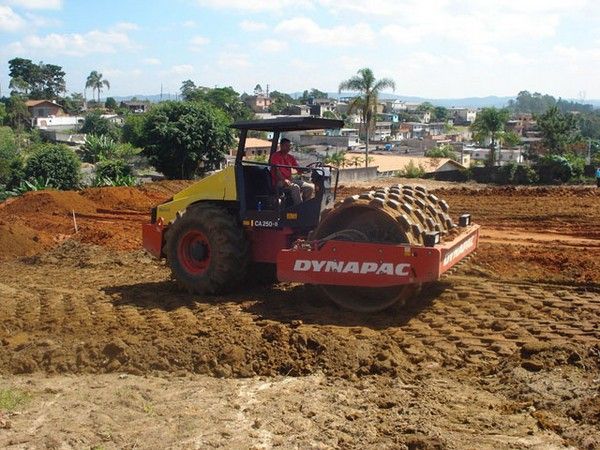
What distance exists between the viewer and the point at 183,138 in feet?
103

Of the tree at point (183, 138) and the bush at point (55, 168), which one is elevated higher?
the tree at point (183, 138)

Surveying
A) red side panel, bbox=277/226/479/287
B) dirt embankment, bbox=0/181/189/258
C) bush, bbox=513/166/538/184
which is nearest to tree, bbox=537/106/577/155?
bush, bbox=513/166/538/184

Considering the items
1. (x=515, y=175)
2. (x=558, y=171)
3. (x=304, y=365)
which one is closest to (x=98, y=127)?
(x=515, y=175)

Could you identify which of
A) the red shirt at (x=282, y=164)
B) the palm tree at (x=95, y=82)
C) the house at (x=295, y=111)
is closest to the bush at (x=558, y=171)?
the house at (x=295, y=111)

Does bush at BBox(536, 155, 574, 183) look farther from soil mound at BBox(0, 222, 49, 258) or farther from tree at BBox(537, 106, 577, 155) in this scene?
→ tree at BBox(537, 106, 577, 155)

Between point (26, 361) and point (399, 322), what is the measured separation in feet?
12.8

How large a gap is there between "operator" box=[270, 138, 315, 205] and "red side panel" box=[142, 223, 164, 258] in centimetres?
206

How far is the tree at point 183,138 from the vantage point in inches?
1240

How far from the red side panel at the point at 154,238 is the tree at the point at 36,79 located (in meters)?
125

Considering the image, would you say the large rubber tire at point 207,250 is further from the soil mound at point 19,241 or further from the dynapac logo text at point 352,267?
the soil mound at point 19,241

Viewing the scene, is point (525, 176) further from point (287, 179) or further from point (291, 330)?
point (291, 330)

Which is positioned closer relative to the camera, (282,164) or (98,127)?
→ (282,164)

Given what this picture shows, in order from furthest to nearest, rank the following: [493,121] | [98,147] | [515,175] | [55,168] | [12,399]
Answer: [493,121]
[98,147]
[515,175]
[55,168]
[12,399]

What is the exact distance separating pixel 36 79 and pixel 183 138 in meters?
116
